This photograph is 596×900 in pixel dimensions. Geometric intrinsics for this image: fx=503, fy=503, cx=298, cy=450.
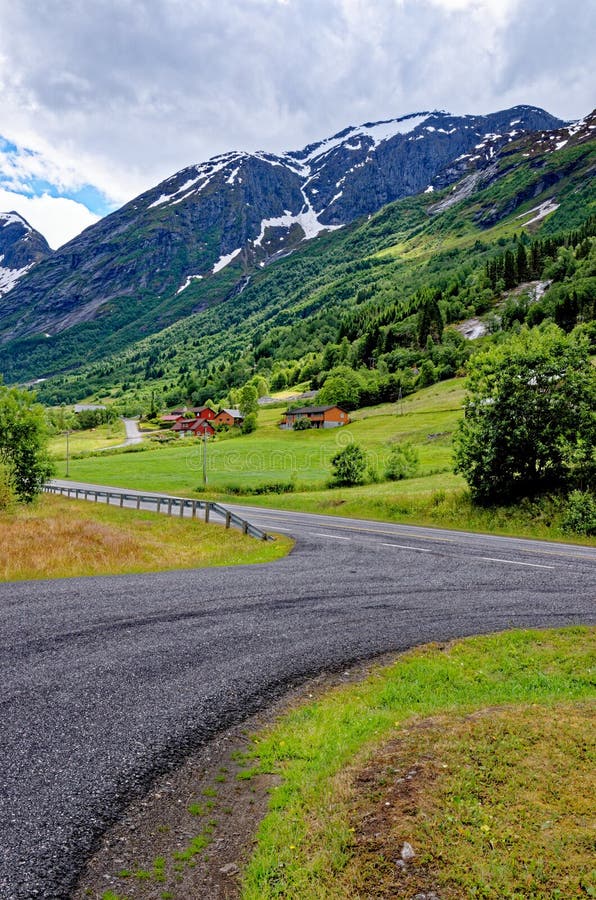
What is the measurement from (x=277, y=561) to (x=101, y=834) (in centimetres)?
1460

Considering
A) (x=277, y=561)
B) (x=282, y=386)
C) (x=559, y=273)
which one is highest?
(x=559, y=273)

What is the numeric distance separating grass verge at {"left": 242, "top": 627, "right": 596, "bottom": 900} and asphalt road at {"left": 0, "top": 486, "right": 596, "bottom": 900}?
1566 millimetres

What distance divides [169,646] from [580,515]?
2364cm

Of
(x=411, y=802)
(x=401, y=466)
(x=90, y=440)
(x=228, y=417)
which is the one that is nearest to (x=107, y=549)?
(x=411, y=802)

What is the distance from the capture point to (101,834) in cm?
521

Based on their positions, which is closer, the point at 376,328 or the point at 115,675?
the point at 115,675

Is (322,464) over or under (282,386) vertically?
under

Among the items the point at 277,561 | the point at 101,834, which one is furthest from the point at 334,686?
the point at 277,561

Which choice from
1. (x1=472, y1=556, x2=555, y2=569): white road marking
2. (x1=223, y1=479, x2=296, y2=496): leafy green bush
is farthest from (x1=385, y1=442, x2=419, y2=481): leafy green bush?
(x1=472, y1=556, x2=555, y2=569): white road marking

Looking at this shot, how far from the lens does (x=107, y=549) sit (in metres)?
19.0

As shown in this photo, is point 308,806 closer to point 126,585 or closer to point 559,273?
point 126,585

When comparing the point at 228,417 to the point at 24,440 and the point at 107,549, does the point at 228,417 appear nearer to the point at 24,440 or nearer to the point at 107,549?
the point at 24,440

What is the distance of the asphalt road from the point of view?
5578mm

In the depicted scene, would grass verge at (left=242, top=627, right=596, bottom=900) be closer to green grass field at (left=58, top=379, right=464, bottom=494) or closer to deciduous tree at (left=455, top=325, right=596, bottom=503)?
deciduous tree at (left=455, top=325, right=596, bottom=503)
